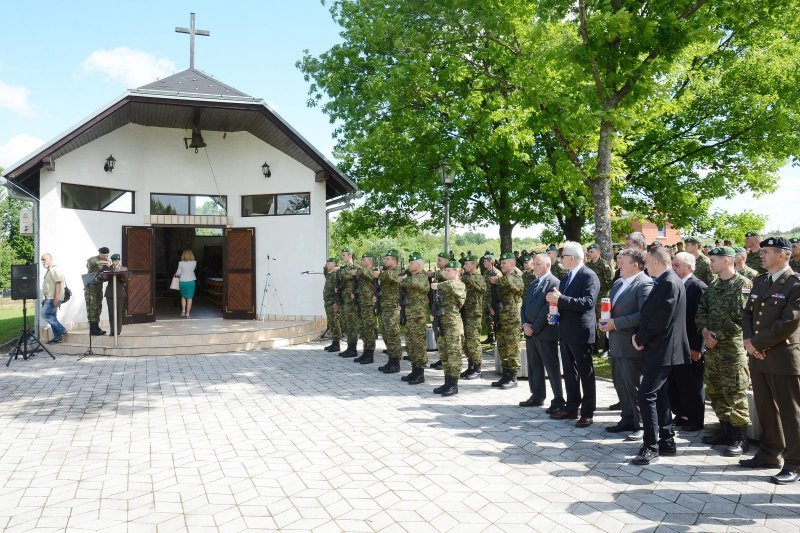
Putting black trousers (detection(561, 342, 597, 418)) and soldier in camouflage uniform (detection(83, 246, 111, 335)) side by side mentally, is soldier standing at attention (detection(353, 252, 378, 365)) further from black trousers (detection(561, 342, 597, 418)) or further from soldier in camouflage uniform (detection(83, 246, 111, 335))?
soldier in camouflage uniform (detection(83, 246, 111, 335))

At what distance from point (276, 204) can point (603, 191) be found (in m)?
8.28

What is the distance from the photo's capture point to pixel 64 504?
409cm

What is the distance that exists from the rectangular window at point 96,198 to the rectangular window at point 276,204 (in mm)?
2807

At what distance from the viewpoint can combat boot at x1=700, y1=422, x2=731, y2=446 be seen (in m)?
5.14

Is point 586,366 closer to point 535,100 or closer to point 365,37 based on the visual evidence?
point 535,100

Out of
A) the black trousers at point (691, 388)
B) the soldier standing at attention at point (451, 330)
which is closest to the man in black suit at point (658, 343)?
the black trousers at point (691, 388)

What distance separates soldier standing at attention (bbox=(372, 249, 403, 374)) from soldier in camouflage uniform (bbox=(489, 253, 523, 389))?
189 cm

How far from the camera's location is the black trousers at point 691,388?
5680mm

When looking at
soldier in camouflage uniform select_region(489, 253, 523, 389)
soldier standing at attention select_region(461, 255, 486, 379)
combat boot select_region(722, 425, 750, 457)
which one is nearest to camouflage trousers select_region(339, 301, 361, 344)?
soldier standing at attention select_region(461, 255, 486, 379)

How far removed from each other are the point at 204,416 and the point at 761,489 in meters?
5.69

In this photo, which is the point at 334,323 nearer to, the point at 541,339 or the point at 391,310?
the point at 391,310

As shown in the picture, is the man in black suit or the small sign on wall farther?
the small sign on wall

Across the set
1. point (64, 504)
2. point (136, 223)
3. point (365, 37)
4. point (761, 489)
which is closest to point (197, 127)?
point (136, 223)

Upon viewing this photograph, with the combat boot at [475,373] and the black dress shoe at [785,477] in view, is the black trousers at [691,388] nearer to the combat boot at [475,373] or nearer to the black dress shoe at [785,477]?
the black dress shoe at [785,477]
